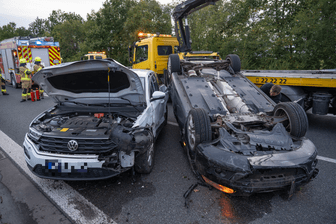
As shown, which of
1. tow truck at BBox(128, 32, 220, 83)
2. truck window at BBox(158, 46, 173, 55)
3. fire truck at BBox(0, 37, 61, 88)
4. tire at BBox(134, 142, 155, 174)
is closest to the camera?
tire at BBox(134, 142, 155, 174)

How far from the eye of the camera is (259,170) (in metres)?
2.38

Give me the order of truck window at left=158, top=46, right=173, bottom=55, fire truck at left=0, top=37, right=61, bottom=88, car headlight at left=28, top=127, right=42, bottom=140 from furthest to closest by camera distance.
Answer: fire truck at left=0, top=37, right=61, bottom=88 → truck window at left=158, top=46, right=173, bottom=55 → car headlight at left=28, top=127, right=42, bottom=140

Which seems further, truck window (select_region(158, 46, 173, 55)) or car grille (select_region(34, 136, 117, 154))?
truck window (select_region(158, 46, 173, 55))

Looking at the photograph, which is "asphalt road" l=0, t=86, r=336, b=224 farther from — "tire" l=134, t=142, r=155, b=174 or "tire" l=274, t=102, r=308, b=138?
"tire" l=274, t=102, r=308, b=138

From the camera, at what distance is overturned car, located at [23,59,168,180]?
2645 millimetres

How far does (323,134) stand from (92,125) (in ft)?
17.8

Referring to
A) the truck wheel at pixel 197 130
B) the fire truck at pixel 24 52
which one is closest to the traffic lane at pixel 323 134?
the truck wheel at pixel 197 130

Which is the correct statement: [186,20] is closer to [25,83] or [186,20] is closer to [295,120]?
[295,120]

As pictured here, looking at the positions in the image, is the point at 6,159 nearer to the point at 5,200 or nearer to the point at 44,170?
the point at 5,200

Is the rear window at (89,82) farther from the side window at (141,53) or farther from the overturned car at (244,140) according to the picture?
the side window at (141,53)

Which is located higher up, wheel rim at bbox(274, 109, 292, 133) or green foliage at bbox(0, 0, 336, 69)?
green foliage at bbox(0, 0, 336, 69)

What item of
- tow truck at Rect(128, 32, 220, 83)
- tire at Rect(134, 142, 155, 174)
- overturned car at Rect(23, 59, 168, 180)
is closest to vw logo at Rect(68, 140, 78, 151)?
overturned car at Rect(23, 59, 168, 180)

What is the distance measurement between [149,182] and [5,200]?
200 cm

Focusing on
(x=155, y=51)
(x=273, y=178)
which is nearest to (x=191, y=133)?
(x=273, y=178)
